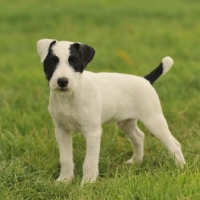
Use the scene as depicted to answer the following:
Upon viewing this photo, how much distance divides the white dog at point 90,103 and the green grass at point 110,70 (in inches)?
8.8

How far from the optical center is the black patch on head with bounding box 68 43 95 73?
4445 millimetres

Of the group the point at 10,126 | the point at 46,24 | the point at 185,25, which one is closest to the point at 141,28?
the point at 185,25

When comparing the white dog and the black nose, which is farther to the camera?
the white dog

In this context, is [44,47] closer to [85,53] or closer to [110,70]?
[85,53]

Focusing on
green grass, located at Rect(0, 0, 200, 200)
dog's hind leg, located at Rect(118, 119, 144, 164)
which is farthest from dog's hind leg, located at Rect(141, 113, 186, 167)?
dog's hind leg, located at Rect(118, 119, 144, 164)

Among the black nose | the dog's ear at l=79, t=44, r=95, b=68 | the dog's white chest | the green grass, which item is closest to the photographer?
the black nose

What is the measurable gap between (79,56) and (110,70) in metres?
4.85

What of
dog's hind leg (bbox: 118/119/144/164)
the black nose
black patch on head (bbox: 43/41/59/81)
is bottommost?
dog's hind leg (bbox: 118/119/144/164)

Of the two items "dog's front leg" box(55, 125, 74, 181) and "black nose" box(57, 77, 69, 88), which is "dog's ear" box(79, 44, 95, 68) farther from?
"dog's front leg" box(55, 125, 74, 181)

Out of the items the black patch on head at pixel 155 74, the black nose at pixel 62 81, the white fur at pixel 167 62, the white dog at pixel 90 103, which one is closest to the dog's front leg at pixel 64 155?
the white dog at pixel 90 103

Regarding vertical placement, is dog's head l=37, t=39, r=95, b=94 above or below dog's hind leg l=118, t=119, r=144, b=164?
above

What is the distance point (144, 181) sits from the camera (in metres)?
4.20

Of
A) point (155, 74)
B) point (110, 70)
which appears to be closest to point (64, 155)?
point (155, 74)

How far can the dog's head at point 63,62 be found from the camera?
4.27m
